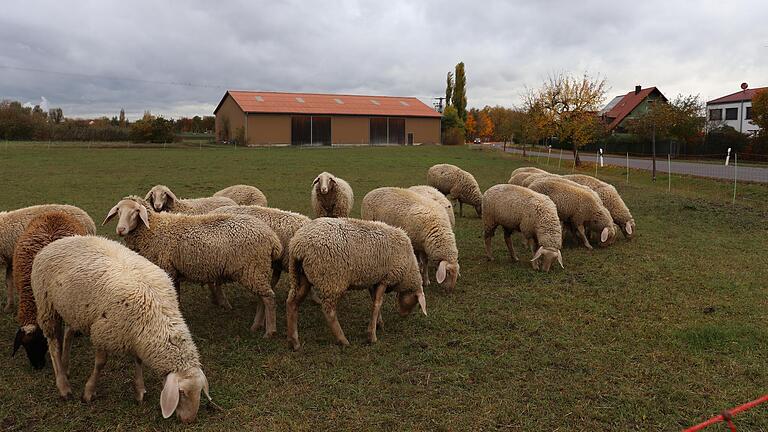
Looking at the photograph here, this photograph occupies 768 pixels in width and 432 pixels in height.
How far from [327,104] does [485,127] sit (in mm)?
40591

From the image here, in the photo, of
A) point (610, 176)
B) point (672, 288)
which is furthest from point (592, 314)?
point (610, 176)

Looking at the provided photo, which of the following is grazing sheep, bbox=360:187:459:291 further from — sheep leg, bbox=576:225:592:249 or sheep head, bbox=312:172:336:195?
sheep leg, bbox=576:225:592:249

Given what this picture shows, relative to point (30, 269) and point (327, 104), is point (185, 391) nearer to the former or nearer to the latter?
point (30, 269)

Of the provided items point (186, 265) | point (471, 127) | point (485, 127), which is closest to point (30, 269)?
point (186, 265)

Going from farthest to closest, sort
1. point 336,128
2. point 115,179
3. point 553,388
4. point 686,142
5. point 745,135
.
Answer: point 336,128 < point 686,142 < point 745,135 < point 115,179 < point 553,388

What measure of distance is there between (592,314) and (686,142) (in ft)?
127

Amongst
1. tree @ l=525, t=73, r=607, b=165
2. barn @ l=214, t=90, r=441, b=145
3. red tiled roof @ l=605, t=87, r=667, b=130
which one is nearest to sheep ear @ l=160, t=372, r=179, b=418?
tree @ l=525, t=73, r=607, b=165

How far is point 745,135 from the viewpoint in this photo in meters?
36.2

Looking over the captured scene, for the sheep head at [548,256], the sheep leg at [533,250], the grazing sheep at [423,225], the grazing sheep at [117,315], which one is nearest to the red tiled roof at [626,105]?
the sheep leg at [533,250]

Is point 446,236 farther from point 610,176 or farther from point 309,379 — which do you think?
point 610,176

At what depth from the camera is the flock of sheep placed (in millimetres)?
4664

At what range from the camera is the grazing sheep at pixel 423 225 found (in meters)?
Result: 7.75

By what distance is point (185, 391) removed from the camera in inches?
172

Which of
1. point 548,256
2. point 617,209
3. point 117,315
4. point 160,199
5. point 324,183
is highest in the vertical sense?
point 324,183
